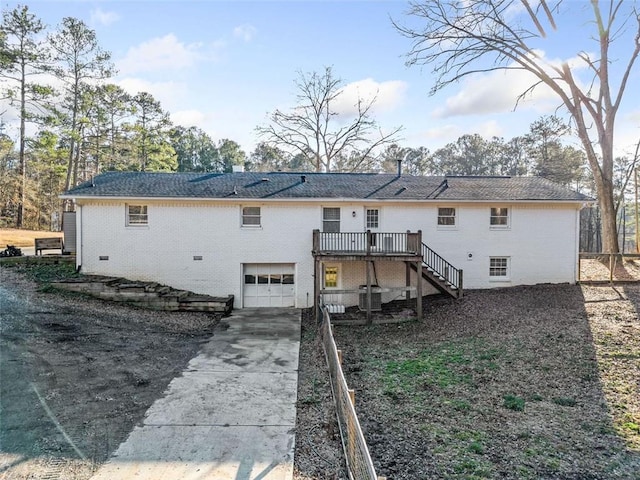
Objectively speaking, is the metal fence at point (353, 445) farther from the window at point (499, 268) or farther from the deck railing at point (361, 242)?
the window at point (499, 268)

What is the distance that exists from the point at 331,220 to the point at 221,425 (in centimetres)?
1022

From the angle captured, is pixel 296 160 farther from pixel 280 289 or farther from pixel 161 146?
pixel 280 289

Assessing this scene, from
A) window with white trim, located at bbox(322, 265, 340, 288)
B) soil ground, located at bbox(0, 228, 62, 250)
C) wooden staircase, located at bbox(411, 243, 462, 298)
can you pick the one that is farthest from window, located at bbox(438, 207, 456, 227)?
soil ground, located at bbox(0, 228, 62, 250)

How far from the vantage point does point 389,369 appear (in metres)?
8.65

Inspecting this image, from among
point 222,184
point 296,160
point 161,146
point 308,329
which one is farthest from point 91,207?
point 296,160

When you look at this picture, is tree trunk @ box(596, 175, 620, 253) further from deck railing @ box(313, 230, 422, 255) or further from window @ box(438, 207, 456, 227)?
deck railing @ box(313, 230, 422, 255)

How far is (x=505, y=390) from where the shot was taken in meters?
7.33

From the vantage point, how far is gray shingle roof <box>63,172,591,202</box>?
1470 centimetres

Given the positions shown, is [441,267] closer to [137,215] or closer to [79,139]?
[137,215]

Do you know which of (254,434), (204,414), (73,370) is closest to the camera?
(254,434)

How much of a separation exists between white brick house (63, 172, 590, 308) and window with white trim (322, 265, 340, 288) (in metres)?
0.04

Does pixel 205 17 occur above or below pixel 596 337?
above

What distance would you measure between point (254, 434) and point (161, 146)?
34.6 metres

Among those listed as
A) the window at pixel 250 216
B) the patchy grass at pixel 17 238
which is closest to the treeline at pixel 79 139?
the patchy grass at pixel 17 238
